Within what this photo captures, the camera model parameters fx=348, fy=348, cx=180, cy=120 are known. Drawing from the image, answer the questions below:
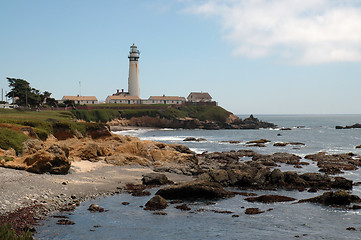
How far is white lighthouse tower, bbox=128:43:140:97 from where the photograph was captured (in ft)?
446

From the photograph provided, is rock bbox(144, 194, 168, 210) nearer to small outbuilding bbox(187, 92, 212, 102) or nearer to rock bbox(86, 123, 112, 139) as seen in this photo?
rock bbox(86, 123, 112, 139)

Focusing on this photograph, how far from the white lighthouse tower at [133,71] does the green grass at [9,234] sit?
408ft

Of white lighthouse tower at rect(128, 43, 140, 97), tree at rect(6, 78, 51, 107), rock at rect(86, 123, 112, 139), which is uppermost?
white lighthouse tower at rect(128, 43, 140, 97)

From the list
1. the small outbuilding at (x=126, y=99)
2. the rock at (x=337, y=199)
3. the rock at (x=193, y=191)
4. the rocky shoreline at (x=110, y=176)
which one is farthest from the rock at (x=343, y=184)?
the small outbuilding at (x=126, y=99)

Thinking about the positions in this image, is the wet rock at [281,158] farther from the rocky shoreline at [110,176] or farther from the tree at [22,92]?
the tree at [22,92]

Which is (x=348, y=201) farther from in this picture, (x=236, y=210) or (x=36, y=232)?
(x=36, y=232)

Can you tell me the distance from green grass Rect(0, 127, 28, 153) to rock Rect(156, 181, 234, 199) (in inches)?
542

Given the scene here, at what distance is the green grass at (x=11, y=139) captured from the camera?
29.1 m

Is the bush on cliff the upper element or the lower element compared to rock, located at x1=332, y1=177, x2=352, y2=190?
upper

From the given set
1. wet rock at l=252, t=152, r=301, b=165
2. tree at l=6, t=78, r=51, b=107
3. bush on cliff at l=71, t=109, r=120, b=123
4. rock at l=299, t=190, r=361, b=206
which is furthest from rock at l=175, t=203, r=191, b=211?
bush on cliff at l=71, t=109, r=120, b=123

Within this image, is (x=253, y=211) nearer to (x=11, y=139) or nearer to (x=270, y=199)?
(x=270, y=199)

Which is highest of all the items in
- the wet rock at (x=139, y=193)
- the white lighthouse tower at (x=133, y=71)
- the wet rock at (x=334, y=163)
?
the white lighthouse tower at (x=133, y=71)

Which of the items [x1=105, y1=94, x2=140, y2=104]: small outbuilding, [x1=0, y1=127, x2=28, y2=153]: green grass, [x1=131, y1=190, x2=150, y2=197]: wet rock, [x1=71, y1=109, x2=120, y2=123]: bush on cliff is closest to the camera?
[x1=131, y1=190, x2=150, y2=197]: wet rock

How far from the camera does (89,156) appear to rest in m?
34.7
